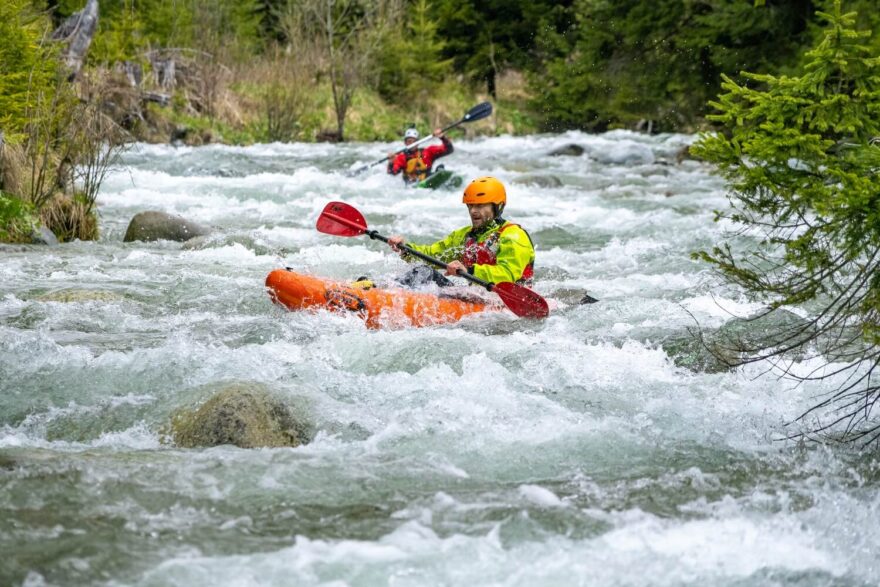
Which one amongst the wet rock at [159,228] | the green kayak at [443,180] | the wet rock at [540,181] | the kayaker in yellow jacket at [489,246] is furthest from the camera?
the wet rock at [540,181]

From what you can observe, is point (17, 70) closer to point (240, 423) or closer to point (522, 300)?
point (522, 300)

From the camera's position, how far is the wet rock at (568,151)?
19359 mm

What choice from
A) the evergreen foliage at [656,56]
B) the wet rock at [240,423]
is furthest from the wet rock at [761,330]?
the evergreen foliage at [656,56]

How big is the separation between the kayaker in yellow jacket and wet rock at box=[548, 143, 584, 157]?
12.7m

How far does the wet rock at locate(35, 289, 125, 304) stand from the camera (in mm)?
6465

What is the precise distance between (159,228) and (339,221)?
2.72 metres

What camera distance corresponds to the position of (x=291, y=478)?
368cm

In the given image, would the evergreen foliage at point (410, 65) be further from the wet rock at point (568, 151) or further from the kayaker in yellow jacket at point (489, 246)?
the kayaker in yellow jacket at point (489, 246)

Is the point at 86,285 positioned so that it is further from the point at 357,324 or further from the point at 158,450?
the point at 158,450

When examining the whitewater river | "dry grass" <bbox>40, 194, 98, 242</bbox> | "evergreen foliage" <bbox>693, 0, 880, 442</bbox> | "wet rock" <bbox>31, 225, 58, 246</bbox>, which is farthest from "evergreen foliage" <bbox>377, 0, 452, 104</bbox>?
"evergreen foliage" <bbox>693, 0, 880, 442</bbox>

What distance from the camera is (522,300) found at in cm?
641

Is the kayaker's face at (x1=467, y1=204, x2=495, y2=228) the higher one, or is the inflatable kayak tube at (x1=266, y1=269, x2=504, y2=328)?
the kayaker's face at (x1=467, y1=204, x2=495, y2=228)

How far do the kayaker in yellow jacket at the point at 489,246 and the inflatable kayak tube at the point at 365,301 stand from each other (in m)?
0.29

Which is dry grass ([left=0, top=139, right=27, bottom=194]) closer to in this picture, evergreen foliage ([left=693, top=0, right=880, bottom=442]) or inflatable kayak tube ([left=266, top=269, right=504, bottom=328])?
inflatable kayak tube ([left=266, top=269, right=504, bottom=328])
